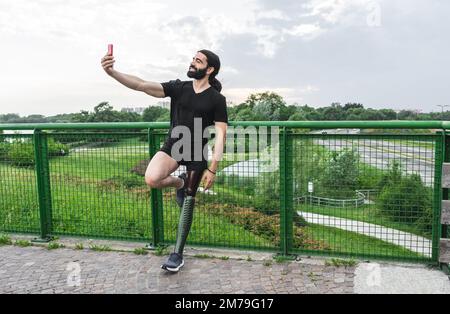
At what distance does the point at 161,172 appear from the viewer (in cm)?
494

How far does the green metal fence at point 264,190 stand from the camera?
5.05 meters

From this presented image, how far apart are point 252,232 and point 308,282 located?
1141 millimetres

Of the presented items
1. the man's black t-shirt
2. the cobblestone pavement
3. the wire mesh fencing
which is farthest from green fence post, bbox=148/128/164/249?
the wire mesh fencing

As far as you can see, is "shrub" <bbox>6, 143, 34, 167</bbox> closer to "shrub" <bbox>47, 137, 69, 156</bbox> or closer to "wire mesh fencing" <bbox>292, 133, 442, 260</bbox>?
"shrub" <bbox>47, 137, 69, 156</bbox>

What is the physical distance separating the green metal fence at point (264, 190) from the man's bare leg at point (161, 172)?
0.63m

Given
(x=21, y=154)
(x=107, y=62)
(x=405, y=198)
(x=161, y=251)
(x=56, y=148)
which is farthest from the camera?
(x=21, y=154)

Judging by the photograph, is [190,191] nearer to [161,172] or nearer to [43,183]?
[161,172]

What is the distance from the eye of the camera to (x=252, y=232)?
5727 mm

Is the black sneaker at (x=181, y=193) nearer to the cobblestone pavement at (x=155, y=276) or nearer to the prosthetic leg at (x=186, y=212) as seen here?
the prosthetic leg at (x=186, y=212)

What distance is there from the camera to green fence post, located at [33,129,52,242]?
20.7 feet

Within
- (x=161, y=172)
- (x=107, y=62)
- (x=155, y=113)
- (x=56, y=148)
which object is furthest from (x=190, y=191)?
(x=56, y=148)

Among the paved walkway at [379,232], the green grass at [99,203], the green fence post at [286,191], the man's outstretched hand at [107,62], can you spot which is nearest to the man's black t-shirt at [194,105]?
the man's outstretched hand at [107,62]

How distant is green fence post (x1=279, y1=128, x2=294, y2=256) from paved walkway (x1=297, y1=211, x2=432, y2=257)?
0.19 m

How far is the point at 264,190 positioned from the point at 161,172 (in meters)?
1.29
